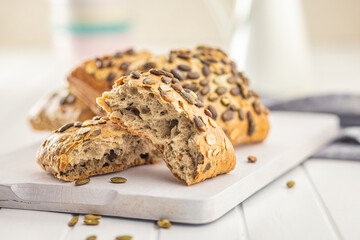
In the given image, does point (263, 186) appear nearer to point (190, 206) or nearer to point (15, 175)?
point (190, 206)

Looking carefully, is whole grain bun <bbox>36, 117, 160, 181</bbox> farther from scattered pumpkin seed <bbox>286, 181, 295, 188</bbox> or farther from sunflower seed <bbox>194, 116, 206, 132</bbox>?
scattered pumpkin seed <bbox>286, 181, 295, 188</bbox>

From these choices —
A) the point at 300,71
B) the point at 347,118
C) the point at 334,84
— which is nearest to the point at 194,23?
the point at 334,84

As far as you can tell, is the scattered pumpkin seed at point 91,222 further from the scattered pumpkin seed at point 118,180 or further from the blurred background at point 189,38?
the blurred background at point 189,38

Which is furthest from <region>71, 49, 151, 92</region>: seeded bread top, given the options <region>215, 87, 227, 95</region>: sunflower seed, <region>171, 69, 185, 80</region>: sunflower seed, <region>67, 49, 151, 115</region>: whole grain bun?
<region>215, 87, 227, 95</region>: sunflower seed

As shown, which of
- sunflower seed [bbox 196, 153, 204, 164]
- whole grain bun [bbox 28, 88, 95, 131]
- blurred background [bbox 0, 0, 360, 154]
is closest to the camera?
sunflower seed [bbox 196, 153, 204, 164]

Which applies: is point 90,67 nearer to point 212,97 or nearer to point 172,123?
point 212,97

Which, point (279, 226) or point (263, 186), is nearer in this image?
point (279, 226)

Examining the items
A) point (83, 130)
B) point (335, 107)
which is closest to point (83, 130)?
point (83, 130)
